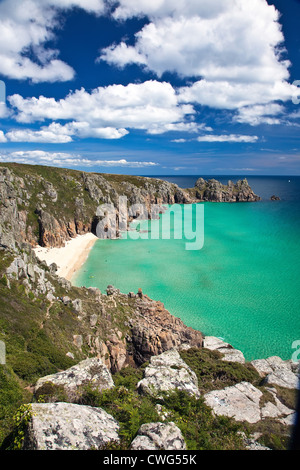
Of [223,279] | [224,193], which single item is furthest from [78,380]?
[224,193]

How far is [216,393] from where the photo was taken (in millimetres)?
14031

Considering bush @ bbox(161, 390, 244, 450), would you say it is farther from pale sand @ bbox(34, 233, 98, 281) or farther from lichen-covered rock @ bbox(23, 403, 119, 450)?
pale sand @ bbox(34, 233, 98, 281)

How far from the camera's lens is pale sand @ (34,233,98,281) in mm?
47094

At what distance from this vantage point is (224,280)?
139 feet

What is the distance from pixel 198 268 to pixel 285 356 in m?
23.8

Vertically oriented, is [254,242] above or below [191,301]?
above

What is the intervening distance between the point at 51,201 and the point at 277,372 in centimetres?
6704

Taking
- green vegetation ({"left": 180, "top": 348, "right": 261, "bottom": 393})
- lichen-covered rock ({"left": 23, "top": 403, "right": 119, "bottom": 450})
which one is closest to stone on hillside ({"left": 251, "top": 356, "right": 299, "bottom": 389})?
green vegetation ({"left": 180, "top": 348, "right": 261, "bottom": 393})

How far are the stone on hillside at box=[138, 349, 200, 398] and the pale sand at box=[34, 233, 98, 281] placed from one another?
32.0m

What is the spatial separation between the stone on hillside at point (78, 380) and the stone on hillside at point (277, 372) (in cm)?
1191

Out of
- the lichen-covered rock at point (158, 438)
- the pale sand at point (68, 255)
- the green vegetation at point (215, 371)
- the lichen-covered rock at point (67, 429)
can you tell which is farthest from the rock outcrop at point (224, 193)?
the lichen-covered rock at point (67, 429)

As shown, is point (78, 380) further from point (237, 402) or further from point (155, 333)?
point (155, 333)
